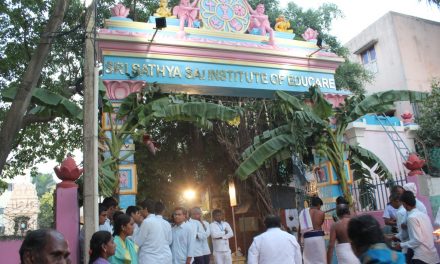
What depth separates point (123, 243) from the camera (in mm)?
4543

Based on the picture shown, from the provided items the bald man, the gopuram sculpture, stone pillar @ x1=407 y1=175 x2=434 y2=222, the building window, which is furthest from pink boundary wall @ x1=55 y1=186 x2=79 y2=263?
the building window

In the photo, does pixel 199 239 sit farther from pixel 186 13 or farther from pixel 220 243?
pixel 186 13

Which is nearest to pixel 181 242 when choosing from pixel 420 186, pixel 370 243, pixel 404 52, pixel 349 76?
pixel 370 243

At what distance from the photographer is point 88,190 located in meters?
5.20

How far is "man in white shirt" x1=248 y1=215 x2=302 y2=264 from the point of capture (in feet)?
17.2

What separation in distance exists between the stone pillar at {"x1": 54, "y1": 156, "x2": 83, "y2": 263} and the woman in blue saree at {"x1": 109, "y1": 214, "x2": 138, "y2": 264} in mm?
1862

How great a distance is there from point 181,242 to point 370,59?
16767 mm

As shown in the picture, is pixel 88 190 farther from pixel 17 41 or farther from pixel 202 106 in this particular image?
pixel 17 41

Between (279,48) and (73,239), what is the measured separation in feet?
23.8

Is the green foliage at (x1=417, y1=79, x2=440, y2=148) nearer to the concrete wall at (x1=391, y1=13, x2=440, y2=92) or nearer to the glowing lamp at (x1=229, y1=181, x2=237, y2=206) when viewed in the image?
the concrete wall at (x1=391, y1=13, x2=440, y2=92)

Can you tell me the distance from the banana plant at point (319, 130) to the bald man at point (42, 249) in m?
6.67

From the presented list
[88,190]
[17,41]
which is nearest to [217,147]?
[17,41]

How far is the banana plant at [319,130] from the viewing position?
887 cm

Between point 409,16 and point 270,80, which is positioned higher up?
point 409,16
